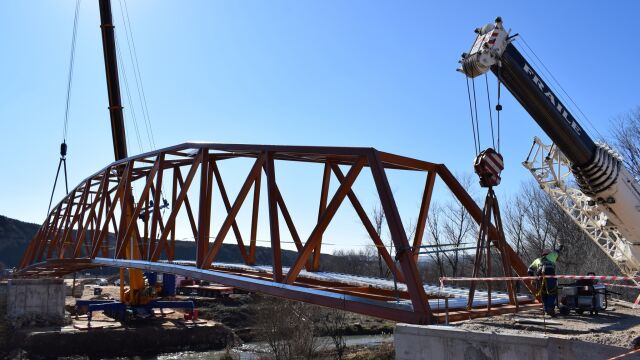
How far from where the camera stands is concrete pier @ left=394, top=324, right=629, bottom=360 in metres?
6.67

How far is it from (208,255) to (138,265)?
6.41 metres

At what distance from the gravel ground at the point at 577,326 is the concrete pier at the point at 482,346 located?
0.19 m

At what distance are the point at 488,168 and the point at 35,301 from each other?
37.9 metres

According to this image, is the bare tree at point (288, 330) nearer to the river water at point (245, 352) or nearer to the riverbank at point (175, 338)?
the riverbank at point (175, 338)

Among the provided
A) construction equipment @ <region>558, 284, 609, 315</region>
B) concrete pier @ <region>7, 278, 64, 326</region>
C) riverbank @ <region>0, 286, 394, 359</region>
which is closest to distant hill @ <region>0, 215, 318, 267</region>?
riverbank @ <region>0, 286, 394, 359</region>

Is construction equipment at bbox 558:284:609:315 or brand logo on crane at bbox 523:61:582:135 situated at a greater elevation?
brand logo on crane at bbox 523:61:582:135

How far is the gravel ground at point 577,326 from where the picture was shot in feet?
23.4

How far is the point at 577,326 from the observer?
331 inches

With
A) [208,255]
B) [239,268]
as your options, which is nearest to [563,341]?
[208,255]

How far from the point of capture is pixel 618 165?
1608 centimetres

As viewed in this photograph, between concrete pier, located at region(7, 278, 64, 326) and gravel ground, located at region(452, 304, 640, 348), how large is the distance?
122 ft

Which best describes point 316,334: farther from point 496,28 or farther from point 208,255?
point 496,28

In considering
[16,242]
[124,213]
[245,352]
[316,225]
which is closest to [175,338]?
[245,352]

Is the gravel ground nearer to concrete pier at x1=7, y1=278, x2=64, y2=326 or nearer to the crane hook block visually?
the crane hook block
